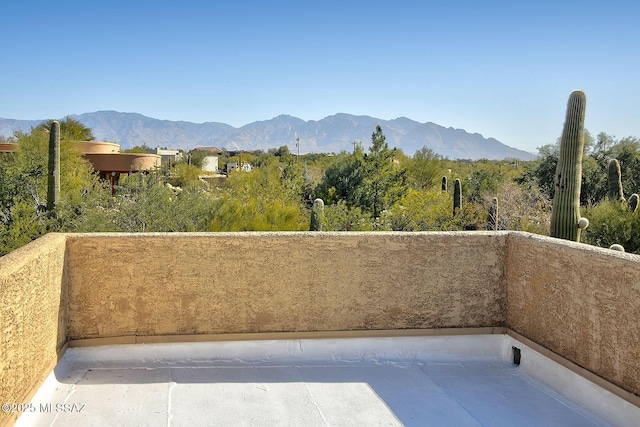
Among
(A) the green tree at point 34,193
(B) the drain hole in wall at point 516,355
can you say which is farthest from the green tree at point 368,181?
(B) the drain hole in wall at point 516,355

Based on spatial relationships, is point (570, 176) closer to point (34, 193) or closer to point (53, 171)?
point (53, 171)

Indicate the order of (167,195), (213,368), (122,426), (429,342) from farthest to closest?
(167,195)
(429,342)
(213,368)
(122,426)

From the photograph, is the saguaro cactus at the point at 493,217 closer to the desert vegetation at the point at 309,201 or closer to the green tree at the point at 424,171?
the desert vegetation at the point at 309,201

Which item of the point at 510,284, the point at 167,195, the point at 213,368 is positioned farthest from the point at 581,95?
the point at 167,195

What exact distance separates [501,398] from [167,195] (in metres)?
12.7

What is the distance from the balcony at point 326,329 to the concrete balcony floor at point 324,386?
0.02 m

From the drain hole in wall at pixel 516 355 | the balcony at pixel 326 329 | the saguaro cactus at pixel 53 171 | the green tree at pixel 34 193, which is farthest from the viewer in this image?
the saguaro cactus at pixel 53 171

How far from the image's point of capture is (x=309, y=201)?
28891 mm

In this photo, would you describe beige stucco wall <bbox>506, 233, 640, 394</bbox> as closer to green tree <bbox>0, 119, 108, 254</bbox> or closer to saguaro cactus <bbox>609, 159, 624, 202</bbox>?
green tree <bbox>0, 119, 108, 254</bbox>

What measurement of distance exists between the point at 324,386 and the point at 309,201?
24.5 metres

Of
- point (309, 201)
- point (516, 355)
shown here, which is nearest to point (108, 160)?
point (309, 201)

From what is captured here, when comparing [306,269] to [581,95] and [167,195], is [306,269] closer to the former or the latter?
[581,95]

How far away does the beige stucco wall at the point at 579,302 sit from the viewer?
3818 mm

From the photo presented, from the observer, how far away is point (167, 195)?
1557 cm
